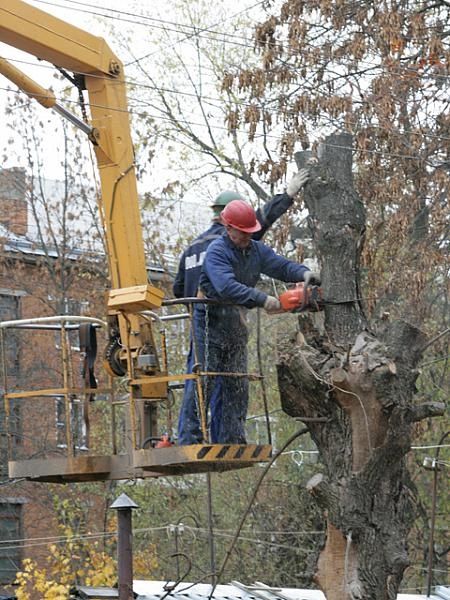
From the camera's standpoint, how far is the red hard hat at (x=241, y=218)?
35.2ft

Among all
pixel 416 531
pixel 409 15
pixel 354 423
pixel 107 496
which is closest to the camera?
pixel 354 423

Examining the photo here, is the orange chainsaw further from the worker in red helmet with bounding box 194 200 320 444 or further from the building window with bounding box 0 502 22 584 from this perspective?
the building window with bounding box 0 502 22 584

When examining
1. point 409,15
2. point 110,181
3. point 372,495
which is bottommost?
point 372,495

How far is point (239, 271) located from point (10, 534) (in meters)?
24.1

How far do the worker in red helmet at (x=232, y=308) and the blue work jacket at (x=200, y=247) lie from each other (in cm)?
24

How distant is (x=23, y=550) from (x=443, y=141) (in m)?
18.4

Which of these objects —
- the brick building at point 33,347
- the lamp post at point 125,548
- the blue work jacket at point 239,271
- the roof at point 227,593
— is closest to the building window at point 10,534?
the brick building at point 33,347

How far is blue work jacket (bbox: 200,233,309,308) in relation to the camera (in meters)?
10.3

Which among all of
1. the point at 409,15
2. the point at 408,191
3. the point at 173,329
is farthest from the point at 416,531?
the point at 409,15

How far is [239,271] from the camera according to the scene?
1092 cm

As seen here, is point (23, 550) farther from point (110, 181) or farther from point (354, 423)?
point (354, 423)

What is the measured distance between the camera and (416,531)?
26.2 m

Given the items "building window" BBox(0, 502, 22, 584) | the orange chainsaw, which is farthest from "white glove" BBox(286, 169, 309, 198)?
"building window" BBox(0, 502, 22, 584)

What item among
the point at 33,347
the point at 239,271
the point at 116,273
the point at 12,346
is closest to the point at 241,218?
the point at 239,271
